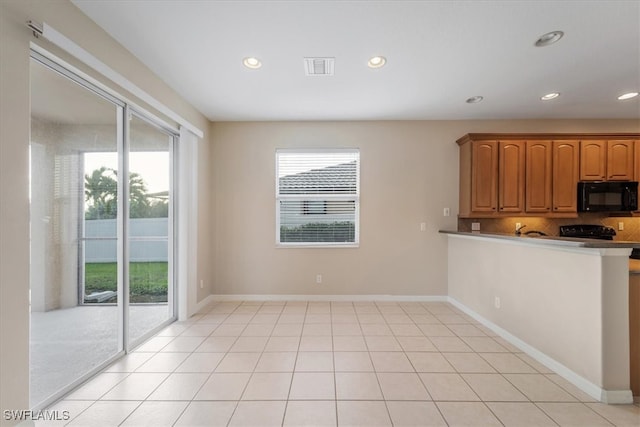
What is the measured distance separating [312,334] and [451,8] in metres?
3.19

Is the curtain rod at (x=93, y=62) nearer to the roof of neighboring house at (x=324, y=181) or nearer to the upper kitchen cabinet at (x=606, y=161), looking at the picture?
the roof of neighboring house at (x=324, y=181)

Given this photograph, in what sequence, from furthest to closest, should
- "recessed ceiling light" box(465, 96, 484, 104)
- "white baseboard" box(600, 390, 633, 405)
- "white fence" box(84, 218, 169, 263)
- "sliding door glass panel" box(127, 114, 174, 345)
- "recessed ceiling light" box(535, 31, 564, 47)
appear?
"recessed ceiling light" box(465, 96, 484, 104)
"sliding door glass panel" box(127, 114, 174, 345)
"white fence" box(84, 218, 169, 263)
"recessed ceiling light" box(535, 31, 564, 47)
"white baseboard" box(600, 390, 633, 405)

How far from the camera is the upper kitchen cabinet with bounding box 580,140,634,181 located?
3881 millimetres

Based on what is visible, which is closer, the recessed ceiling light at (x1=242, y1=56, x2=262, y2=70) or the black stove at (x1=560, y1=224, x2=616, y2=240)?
the recessed ceiling light at (x1=242, y1=56, x2=262, y2=70)

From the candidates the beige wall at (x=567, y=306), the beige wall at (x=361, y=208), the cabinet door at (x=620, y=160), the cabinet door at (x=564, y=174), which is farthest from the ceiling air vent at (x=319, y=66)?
the cabinet door at (x=620, y=160)

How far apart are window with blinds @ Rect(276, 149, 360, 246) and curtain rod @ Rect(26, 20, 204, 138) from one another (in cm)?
177

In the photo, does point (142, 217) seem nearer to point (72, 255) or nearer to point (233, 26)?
point (72, 255)

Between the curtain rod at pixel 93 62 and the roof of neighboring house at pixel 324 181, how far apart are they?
70.5 inches

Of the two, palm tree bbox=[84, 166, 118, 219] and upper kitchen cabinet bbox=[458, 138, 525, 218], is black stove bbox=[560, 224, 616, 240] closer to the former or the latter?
upper kitchen cabinet bbox=[458, 138, 525, 218]

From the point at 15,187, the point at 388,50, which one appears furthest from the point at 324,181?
the point at 15,187

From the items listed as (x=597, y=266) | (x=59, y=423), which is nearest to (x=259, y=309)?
(x=59, y=423)

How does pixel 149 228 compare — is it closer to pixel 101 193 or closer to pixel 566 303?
pixel 101 193

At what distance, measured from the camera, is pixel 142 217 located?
3.01 m
